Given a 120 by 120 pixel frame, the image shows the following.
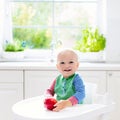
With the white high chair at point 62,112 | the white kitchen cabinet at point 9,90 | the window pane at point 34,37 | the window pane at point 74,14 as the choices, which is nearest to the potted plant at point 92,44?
the window pane at point 74,14

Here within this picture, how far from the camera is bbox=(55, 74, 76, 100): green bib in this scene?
6.89ft

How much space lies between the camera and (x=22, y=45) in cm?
382

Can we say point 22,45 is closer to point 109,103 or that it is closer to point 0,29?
point 0,29

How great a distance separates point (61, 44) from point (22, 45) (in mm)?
445

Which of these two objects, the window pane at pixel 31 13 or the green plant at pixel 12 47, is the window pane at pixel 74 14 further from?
the green plant at pixel 12 47

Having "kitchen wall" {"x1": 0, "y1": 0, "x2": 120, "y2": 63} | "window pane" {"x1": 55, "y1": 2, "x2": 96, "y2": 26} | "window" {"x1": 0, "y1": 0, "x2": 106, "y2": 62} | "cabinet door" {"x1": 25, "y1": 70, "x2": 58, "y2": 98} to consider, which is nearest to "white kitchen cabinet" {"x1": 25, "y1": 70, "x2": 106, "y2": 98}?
"cabinet door" {"x1": 25, "y1": 70, "x2": 58, "y2": 98}

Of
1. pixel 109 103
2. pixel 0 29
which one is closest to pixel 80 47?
pixel 0 29

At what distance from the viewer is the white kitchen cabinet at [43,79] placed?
3.14 m

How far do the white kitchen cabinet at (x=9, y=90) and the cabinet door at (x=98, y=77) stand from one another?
1.95 ft

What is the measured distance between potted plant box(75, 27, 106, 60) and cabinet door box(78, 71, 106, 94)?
1.77 ft

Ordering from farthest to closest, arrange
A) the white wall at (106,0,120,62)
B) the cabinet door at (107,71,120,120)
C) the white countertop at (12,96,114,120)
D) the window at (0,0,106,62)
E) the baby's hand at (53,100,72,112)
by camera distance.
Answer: the window at (0,0,106,62) < the white wall at (106,0,120,62) < the cabinet door at (107,71,120,120) < the baby's hand at (53,100,72,112) < the white countertop at (12,96,114,120)

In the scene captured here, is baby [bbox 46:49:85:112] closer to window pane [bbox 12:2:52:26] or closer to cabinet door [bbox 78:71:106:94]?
cabinet door [bbox 78:71:106:94]

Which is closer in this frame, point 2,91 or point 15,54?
point 2,91

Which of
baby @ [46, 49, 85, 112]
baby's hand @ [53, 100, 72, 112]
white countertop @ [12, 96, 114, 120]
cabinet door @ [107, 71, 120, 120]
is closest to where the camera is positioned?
white countertop @ [12, 96, 114, 120]
